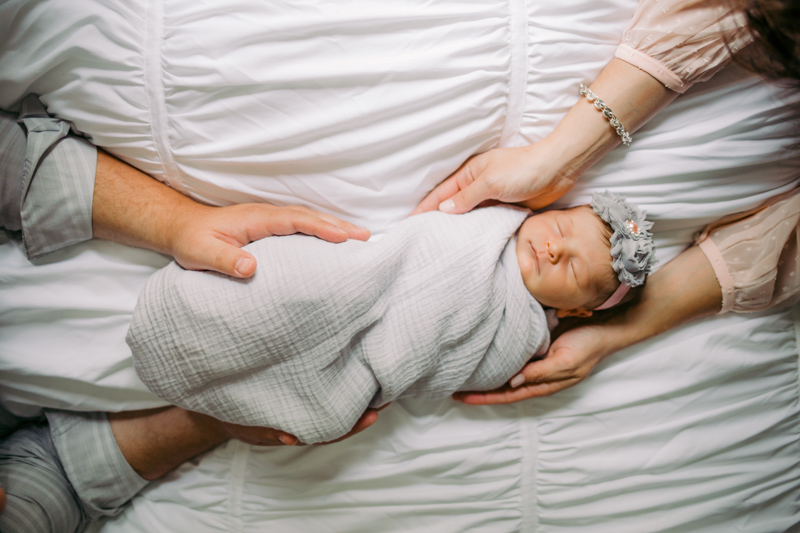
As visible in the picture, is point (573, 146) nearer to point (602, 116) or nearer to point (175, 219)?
point (602, 116)

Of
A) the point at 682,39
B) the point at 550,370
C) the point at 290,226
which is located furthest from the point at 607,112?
the point at 290,226

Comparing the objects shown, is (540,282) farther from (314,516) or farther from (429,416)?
(314,516)

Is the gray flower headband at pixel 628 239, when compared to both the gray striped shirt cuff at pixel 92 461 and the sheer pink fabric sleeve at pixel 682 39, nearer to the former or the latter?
the sheer pink fabric sleeve at pixel 682 39

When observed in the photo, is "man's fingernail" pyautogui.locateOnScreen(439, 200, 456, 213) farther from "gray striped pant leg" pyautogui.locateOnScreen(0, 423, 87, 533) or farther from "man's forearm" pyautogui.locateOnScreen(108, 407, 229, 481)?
"gray striped pant leg" pyautogui.locateOnScreen(0, 423, 87, 533)

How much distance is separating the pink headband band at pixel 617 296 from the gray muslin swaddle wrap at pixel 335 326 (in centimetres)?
18

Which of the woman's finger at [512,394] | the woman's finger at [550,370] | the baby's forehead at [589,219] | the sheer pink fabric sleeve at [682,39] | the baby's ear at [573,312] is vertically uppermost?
the sheer pink fabric sleeve at [682,39]

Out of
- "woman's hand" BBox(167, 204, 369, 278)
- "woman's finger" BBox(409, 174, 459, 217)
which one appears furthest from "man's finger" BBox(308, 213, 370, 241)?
"woman's finger" BBox(409, 174, 459, 217)

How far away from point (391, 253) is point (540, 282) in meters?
0.32

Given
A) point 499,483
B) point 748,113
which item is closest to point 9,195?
point 499,483

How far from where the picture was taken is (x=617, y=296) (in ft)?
3.30

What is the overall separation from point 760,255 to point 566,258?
456 millimetres

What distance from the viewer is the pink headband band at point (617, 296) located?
0.98m

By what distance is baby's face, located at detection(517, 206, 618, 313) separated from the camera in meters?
0.95

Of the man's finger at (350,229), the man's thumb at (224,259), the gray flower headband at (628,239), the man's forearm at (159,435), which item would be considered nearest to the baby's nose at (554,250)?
the gray flower headband at (628,239)
